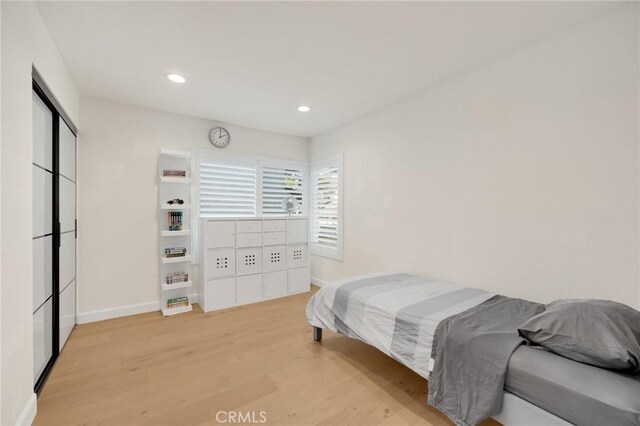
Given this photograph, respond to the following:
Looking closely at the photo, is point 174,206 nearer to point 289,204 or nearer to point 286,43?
point 289,204

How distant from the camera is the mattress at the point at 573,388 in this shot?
3.55 ft

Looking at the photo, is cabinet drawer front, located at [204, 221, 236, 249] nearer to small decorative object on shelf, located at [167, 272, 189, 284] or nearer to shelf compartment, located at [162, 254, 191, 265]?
shelf compartment, located at [162, 254, 191, 265]

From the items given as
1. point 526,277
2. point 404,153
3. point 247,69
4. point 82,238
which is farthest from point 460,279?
point 82,238

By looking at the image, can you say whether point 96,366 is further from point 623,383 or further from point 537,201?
point 537,201

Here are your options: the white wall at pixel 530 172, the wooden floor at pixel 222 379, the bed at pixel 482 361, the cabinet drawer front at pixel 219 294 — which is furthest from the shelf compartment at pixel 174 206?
the white wall at pixel 530 172

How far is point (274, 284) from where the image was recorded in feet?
13.2

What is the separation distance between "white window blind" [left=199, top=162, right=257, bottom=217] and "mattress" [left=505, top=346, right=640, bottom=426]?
360 cm

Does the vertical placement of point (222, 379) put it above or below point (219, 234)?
below

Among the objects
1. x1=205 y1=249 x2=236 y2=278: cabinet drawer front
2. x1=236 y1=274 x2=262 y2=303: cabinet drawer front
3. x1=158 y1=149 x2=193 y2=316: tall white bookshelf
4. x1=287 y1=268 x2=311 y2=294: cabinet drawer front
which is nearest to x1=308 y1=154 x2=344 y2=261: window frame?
x1=287 y1=268 x2=311 y2=294: cabinet drawer front

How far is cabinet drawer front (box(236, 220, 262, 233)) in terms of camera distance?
12.3 feet

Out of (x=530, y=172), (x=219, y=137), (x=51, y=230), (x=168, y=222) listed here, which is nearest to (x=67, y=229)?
(x=51, y=230)

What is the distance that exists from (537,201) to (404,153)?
4.63ft

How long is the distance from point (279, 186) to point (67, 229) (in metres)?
2.64

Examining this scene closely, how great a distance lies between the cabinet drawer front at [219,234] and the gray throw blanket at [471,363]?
2744 mm
